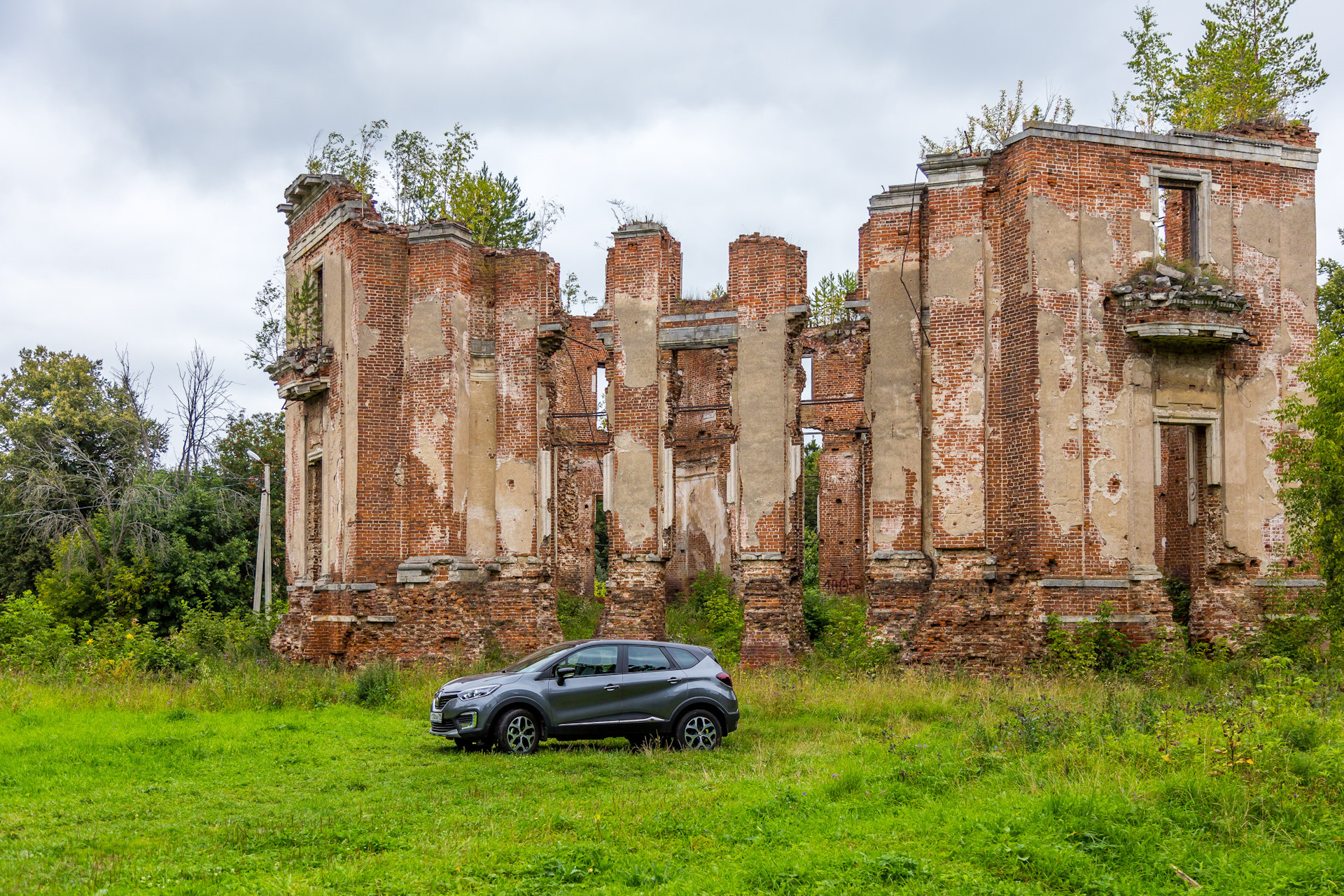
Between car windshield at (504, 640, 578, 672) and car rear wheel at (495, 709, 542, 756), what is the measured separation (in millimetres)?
539

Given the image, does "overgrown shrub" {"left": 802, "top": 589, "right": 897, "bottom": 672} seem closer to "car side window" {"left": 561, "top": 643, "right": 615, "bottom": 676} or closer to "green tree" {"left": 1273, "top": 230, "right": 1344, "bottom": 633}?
"green tree" {"left": 1273, "top": 230, "right": 1344, "bottom": 633}

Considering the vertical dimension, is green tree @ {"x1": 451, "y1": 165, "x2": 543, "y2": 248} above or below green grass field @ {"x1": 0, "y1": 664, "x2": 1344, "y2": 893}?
above

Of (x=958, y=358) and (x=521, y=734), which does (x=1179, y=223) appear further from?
(x=521, y=734)

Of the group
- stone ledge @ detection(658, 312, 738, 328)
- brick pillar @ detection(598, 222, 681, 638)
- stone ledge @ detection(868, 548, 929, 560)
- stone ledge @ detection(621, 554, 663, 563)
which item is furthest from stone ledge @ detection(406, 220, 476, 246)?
stone ledge @ detection(868, 548, 929, 560)

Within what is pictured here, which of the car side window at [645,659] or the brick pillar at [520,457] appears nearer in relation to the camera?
the car side window at [645,659]

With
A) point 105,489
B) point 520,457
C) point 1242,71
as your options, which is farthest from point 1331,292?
point 105,489

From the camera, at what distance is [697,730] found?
13727 mm

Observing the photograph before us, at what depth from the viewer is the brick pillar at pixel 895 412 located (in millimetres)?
20219

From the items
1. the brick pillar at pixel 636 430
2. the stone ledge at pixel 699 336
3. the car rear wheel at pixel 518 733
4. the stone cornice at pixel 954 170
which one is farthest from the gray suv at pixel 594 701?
the stone cornice at pixel 954 170

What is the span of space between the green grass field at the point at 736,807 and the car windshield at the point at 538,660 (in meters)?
1.03

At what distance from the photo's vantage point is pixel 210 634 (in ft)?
78.0

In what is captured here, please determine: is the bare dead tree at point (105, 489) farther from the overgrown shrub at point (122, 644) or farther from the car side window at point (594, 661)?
the car side window at point (594, 661)

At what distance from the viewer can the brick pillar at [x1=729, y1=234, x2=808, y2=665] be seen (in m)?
21.2

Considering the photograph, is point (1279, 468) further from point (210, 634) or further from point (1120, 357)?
point (210, 634)
